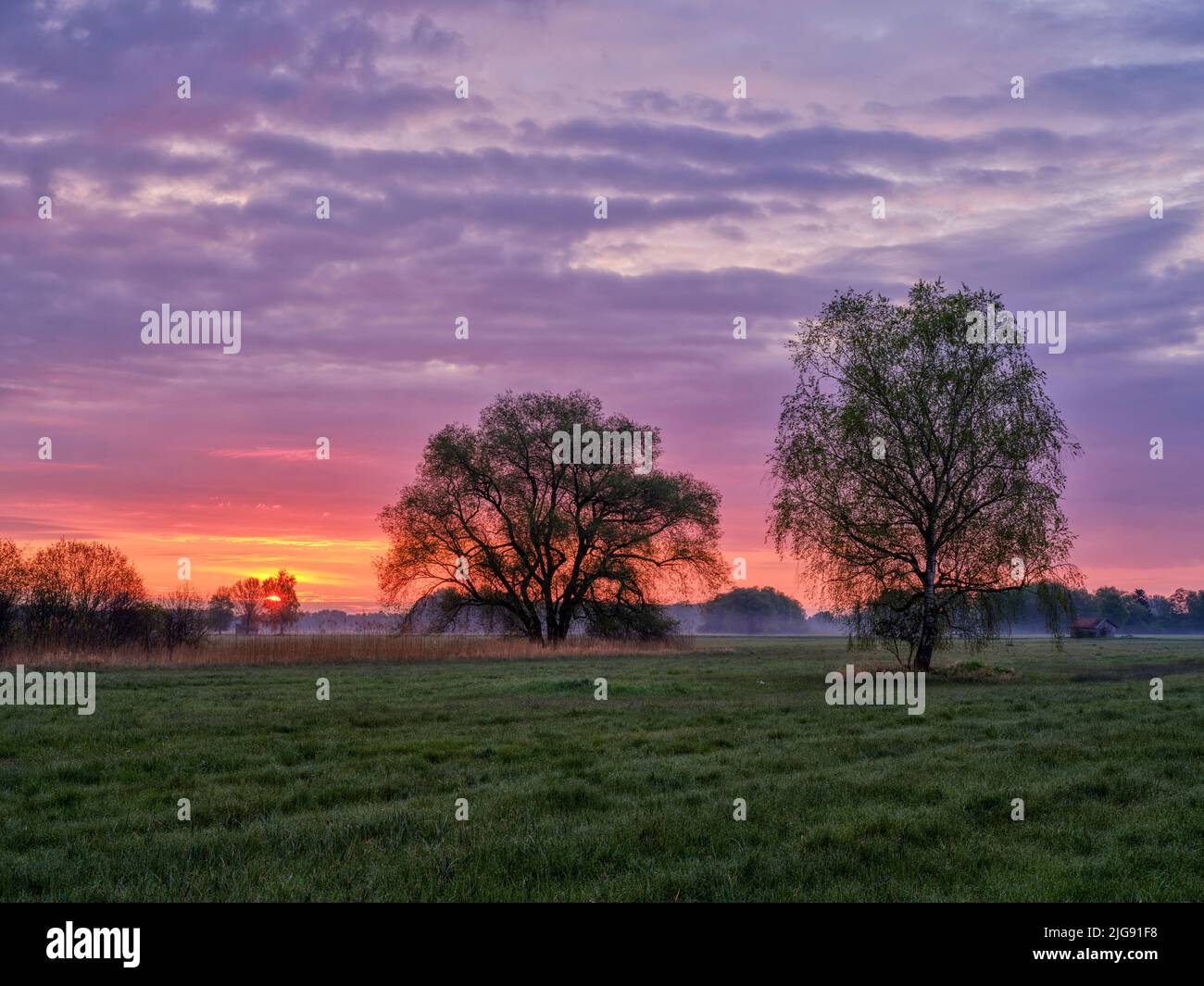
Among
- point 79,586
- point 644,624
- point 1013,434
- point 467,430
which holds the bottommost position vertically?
point 644,624

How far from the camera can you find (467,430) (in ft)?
192

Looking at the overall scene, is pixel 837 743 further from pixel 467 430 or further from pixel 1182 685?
pixel 467 430

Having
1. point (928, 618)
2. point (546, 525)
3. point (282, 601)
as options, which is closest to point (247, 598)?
point (282, 601)

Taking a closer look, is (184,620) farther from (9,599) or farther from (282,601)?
(282,601)

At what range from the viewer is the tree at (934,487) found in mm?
30719

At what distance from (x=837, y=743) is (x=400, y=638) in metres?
29.7

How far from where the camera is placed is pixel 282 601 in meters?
139

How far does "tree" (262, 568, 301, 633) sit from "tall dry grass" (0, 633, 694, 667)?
10357 cm

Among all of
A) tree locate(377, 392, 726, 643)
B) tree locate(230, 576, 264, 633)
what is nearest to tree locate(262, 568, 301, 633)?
tree locate(230, 576, 264, 633)

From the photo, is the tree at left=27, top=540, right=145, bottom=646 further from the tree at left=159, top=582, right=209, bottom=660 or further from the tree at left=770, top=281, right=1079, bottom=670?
the tree at left=770, top=281, right=1079, bottom=670

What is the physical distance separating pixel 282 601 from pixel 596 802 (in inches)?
5481

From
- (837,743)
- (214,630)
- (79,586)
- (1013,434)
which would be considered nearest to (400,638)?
(214,630)

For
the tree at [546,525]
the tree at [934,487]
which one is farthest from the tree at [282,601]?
the tree at [934,487]

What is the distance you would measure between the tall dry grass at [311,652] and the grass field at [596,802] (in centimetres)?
1260
